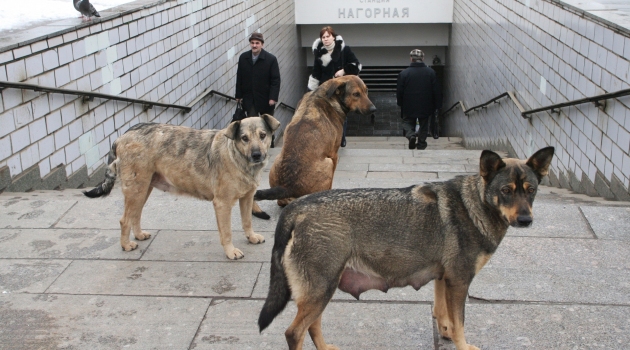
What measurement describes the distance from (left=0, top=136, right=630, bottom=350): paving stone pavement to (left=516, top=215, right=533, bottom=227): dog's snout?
0.87 meters

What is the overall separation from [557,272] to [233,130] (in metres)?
2.69

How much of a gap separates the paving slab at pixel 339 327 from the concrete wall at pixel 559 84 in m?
3.44

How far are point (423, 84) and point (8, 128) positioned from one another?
297 inches

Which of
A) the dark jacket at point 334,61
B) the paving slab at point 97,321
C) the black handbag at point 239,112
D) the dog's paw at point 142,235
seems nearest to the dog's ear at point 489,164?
the paving slab at point 97,321

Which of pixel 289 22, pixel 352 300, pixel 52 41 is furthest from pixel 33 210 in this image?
pixel 289 22

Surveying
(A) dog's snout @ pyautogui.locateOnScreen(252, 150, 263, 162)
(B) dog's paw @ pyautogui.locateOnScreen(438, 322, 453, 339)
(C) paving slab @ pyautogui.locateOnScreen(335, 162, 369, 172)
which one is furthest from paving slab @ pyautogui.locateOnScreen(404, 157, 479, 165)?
(B) dog's paw @ pyautogui.locateOnScreen(438, 322, 453, 339)

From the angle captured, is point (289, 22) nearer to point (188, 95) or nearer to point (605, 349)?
point (188, 95)

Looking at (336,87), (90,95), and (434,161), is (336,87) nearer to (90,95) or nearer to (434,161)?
(90,95)

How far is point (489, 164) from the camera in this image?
3512 millimetres

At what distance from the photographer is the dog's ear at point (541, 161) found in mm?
3502

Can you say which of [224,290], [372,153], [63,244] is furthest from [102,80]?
[372,153]

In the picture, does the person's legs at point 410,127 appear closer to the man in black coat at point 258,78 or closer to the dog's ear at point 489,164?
the man in black coat at point 258,78

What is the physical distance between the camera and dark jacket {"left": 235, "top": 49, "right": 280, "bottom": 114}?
35.7 ft

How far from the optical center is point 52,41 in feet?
22.2
